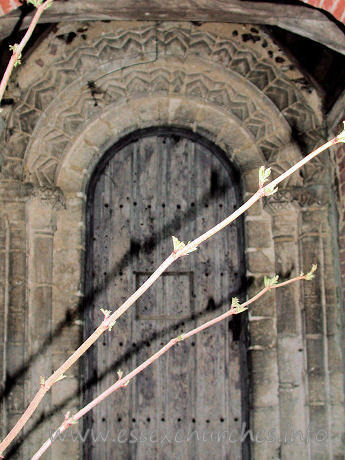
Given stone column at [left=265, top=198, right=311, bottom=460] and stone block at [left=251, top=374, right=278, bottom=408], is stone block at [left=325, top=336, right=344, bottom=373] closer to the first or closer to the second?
stone column at [left=265, top=198, right=311, bottom=460]

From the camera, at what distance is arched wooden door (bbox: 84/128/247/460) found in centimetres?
385

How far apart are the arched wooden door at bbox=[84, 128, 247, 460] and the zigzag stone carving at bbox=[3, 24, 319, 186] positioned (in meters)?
0.36

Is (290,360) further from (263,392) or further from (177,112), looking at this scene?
(177,112)

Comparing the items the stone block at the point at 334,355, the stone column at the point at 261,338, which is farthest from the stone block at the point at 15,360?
the stone block at the point at 334,355

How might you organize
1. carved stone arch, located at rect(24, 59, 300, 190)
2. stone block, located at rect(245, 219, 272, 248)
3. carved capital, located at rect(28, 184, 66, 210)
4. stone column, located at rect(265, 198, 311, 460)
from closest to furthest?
stone column, located at rect(265, 198, 311, 460), carved capital, located at rect(28, 184, 66, 210), stone block, located at rect(245, 219, 272, 248), carved stone arch, located at rect(24, 59, 300, 190)

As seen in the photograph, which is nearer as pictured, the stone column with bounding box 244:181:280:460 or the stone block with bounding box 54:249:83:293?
the stone column with bounding box 244:181:280:460

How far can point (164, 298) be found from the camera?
4.02 metres

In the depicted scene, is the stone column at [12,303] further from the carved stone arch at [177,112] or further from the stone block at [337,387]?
the stone block at [337,387]

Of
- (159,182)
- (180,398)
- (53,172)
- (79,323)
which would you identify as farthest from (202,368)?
(53,172)

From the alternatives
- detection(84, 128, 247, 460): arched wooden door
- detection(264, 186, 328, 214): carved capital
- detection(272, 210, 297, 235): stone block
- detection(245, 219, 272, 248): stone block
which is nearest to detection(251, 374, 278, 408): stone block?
detection(84, 128, 247, 460): arched wooden door

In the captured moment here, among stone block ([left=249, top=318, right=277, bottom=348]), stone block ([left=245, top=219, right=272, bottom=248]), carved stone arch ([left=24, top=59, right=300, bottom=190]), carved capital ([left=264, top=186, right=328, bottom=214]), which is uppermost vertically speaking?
carved stone arch ([left=24, top=59, right=300, bottom=190])

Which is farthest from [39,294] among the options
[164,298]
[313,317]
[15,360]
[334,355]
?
[334,355]

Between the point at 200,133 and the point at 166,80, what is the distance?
50 cm

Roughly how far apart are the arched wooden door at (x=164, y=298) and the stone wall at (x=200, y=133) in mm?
164
